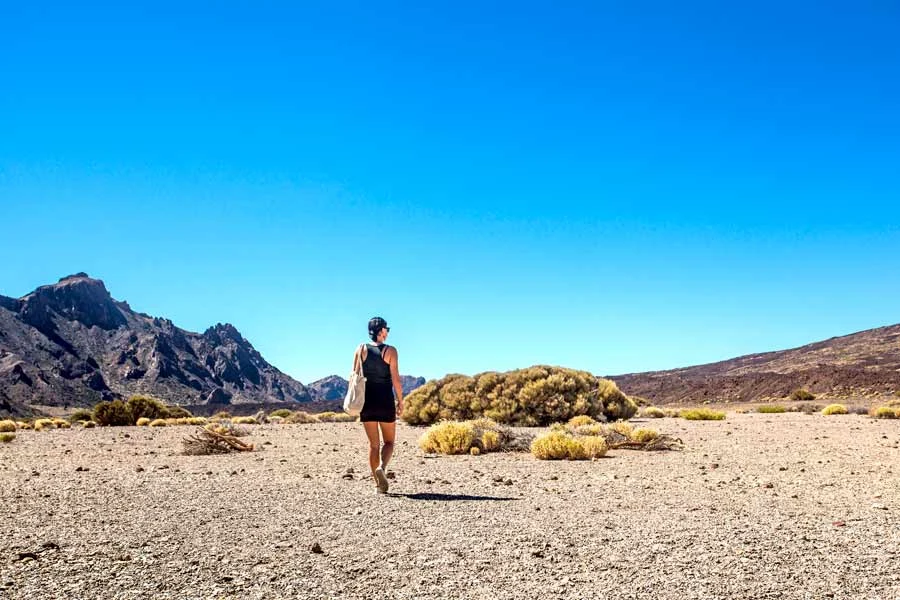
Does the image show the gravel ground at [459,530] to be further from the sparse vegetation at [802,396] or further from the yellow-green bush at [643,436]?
the sparse vegetation at [802,396]

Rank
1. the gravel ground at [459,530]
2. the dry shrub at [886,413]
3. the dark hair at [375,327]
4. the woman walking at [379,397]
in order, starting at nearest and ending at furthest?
the gravel ground at [459,530] < the woman walking at [379,397] < the dark hair at [375,327] < the dry shrub at [886,413]

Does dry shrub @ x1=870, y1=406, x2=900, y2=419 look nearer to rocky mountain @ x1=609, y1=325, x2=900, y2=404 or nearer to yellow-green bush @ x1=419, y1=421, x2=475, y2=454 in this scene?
rocky mountain @ x1=609, y1=325, x2=900, y2=404

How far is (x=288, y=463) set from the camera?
501 inches

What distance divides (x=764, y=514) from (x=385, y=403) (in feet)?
14.6

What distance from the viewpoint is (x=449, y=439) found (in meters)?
14.5

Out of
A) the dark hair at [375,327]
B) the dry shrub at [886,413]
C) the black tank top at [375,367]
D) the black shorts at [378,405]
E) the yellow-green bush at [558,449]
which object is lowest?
the dry shrub at [886,413]

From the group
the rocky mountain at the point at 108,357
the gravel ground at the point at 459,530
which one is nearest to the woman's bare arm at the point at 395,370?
the gravel ground at the point at 459,530

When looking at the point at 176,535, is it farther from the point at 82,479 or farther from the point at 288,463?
the point at 288,463

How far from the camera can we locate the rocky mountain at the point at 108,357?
95.2 metres

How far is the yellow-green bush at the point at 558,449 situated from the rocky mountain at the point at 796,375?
3503cm

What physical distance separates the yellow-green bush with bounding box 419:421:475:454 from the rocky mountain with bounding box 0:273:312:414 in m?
74.4

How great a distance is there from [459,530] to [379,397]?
2.60 m

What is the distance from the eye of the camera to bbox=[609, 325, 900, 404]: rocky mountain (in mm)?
45406

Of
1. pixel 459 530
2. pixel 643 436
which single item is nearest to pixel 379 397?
pixel 459 530
